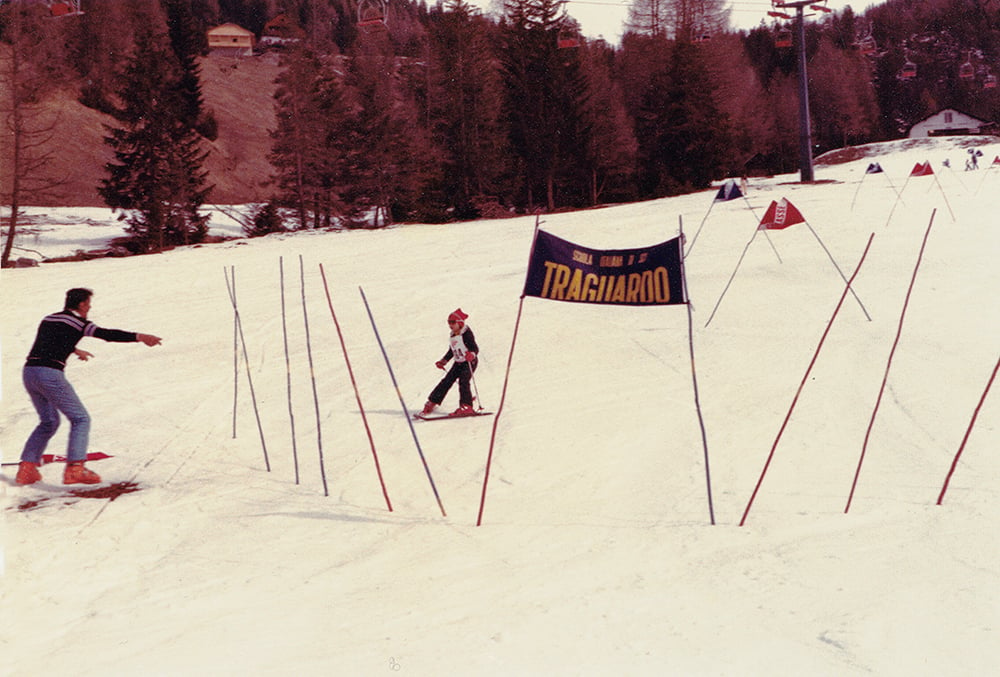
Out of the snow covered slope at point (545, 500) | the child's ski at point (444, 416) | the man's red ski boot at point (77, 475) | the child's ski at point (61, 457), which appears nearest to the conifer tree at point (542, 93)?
the snow covered slope at point (545, 500)

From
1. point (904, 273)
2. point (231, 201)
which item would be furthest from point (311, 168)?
point (904, 273)

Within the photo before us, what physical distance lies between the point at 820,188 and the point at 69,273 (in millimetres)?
27467

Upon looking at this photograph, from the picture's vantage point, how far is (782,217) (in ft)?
56.8

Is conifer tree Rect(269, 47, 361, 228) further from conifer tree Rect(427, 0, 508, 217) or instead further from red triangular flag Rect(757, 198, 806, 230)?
red triangular flag Rect(757, 198, 806, 230)

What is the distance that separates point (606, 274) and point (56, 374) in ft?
17.5

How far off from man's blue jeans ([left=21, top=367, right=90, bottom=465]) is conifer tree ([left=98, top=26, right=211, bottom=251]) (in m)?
28.9

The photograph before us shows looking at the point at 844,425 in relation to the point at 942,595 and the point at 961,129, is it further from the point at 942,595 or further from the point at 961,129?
the point at 961,129

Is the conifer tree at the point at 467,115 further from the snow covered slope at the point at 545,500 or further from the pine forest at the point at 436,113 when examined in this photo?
the snow covered slope at the point at 545,500

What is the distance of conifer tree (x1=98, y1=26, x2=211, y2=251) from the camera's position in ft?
125

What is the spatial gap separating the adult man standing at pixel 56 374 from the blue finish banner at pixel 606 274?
12.1 ft

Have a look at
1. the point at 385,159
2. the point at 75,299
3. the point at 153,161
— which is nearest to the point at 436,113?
the point at 385,159

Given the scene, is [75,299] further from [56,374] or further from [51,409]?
[51,409]

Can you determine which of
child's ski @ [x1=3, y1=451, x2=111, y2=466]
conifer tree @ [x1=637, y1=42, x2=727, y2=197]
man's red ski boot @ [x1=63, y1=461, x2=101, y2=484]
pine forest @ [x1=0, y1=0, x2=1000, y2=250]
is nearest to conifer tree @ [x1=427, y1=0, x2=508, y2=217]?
pine forest @ [x1=0, y1=0, x2=1000, y2=250]

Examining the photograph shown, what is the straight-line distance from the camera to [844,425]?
11273 mm
